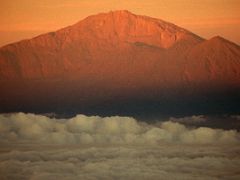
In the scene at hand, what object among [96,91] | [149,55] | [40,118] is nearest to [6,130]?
[40,118]

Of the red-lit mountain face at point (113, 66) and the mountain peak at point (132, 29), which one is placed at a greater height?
the mountain peak at point (132, 29)

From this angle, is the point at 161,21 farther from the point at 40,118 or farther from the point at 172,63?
the point at 40,118

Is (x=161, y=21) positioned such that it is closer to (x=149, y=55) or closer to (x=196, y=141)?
(x=149, y=55)

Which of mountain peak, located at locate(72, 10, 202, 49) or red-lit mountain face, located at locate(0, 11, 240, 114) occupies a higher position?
mountain peak, located at locate(72, 10, 202, 49)

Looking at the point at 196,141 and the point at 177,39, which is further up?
the point at 177,39

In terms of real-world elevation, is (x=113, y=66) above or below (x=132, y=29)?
below

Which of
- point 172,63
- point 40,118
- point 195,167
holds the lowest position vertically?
point 195,167
